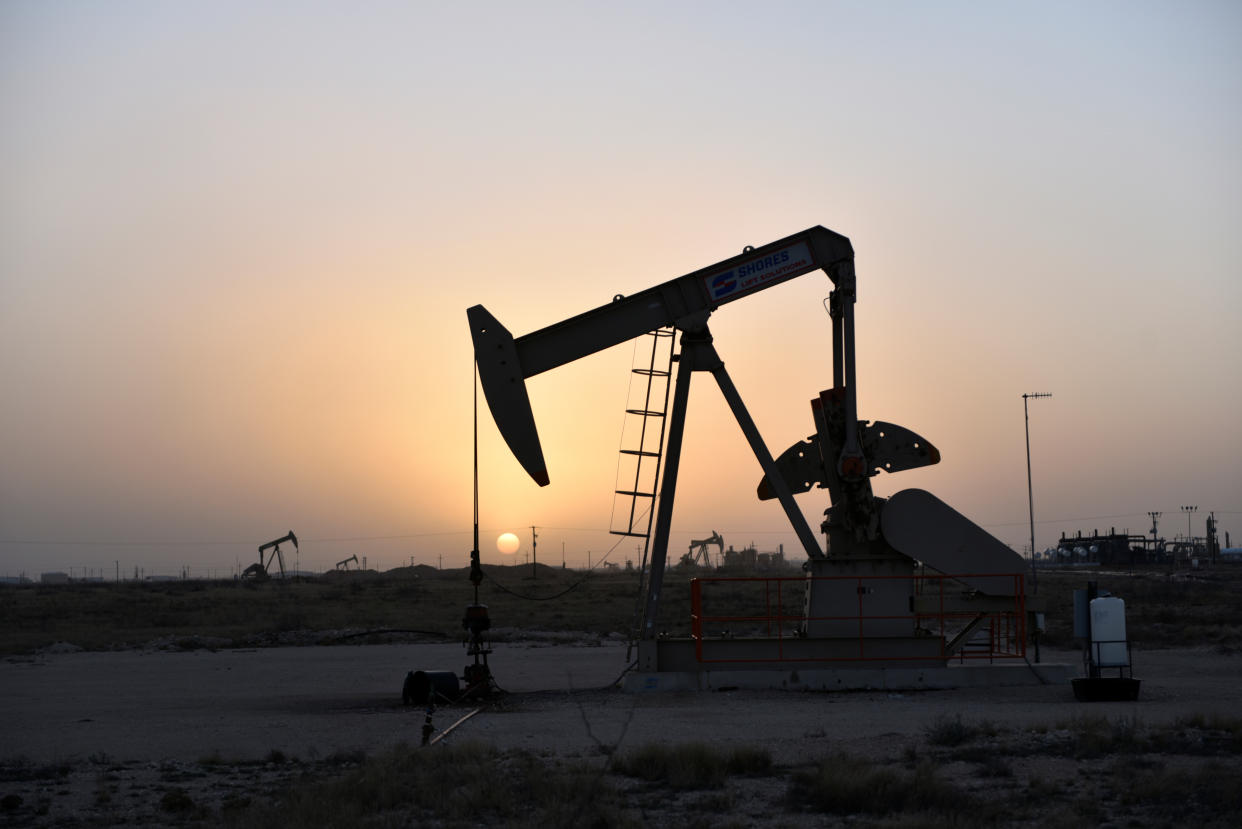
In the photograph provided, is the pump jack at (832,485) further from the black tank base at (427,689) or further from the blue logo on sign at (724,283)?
the black tank base at (427,689)

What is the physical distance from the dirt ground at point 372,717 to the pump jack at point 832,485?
0.77 m

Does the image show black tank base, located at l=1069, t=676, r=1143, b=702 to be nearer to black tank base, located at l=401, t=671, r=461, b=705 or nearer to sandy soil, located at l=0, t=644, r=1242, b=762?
sandy soil, located at l=0, t=644, r=1242, b=762

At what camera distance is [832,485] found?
44.8 feet

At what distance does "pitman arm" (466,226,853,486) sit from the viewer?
1248cm

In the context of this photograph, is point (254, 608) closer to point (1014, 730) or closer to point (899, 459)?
point (899, 459)

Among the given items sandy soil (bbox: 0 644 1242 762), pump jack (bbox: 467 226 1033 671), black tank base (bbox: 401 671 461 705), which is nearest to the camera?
sandy soil (bbox: 0 644 1242 762)

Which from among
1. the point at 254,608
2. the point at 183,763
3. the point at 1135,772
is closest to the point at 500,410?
the point at 183,763

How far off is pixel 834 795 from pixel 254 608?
31809 mm

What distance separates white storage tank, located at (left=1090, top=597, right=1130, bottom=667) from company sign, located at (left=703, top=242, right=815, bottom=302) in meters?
4.59

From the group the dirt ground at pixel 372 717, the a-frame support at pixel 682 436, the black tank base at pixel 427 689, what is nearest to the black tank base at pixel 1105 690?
the dirt ground at pixel 372 717

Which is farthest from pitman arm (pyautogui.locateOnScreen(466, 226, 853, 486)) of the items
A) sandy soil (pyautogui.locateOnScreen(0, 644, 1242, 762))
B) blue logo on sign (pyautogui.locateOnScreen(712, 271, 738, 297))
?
sandy soil (pyautogui.locateOnScreen(0, 644, 1242, 762))

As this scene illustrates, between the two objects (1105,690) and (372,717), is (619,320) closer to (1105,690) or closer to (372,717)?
(372,717)

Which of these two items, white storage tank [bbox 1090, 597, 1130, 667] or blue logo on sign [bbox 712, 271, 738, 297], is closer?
white storage tank [bbox 1090, 597, 1130, 667]

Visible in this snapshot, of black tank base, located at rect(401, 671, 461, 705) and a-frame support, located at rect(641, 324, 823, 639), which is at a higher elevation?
a-frame support, located at rect(641, 324, 823, 639)
